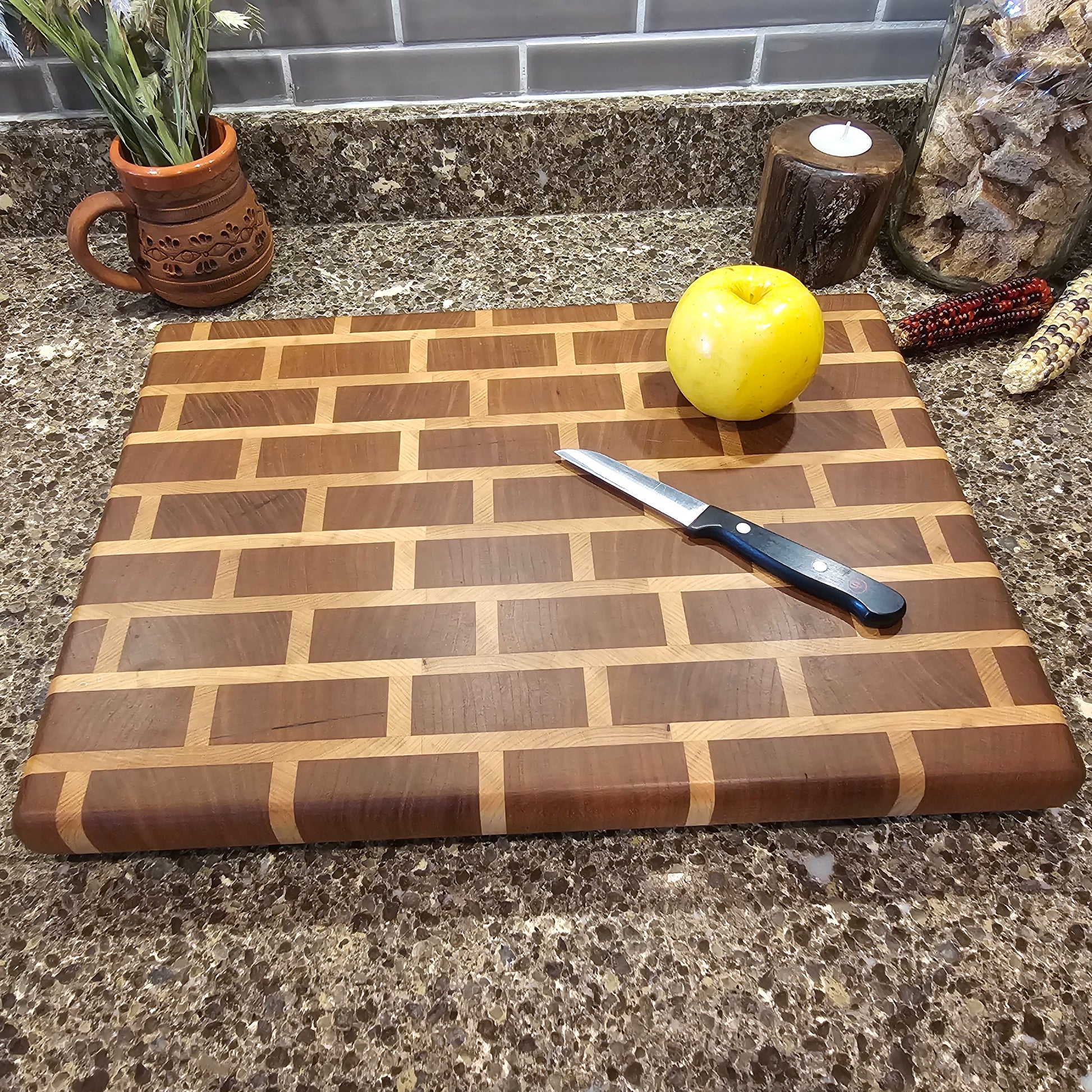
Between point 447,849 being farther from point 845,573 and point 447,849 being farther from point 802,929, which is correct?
point 845,573

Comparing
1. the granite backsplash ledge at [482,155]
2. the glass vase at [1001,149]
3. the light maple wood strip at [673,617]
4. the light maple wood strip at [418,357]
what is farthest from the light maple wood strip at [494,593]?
the granite backsplash ledge at [482,155]

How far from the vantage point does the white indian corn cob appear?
0.79 meters

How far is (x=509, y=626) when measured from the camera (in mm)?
604

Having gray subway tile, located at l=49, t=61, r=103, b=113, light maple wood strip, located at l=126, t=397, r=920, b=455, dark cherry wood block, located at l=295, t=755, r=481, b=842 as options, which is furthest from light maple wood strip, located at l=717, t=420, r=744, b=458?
gray subway tile, located at l=49, t=61, r=103, b=113

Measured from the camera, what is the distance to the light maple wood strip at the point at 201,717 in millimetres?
558

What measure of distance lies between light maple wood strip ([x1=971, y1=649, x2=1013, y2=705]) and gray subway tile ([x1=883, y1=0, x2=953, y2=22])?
0.71 metres

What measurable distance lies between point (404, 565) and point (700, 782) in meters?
0.27

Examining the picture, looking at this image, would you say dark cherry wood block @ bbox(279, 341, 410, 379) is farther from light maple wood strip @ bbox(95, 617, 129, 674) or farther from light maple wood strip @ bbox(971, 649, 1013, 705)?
light maple wood strip @ bbox(971, 649, 1013, 705)

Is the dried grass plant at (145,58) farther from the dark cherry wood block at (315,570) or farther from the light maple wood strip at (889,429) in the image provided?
the light maple wood strip at (889,429)

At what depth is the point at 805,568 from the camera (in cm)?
61

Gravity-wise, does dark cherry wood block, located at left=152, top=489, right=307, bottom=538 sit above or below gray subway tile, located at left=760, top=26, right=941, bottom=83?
below

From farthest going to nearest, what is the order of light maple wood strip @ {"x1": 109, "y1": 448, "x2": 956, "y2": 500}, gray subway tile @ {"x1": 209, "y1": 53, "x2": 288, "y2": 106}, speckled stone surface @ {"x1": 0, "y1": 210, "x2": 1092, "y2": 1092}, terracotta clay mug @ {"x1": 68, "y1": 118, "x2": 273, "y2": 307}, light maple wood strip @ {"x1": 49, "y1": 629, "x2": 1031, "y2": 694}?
1. gray subway tile @ {"x1": 209, "y1": 53, "x2": 288, "y2": 106}
2. terracotta clay mug @ {"x1": 68, "y1": 118, "x2": 273, "y2": 307}
3. light maple wood strip @ {"x1": 109, "y1": 448, "x2": 956, "y2": 500}
4. light maple wood strip @ {"x1": 49, "y1": 629, "x2": 1031, "y2": 694}
5. speckled stone surface @ {"x1": 0, "y1": 210, "x2": 1092, "y2": 1092}

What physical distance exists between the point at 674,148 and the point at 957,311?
0.37 m

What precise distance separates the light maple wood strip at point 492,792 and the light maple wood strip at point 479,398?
31 cm
